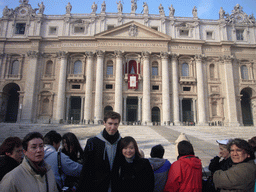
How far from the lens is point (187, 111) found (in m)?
31.5

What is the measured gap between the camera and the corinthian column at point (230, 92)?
29663mm

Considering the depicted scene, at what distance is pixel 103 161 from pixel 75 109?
2934cm

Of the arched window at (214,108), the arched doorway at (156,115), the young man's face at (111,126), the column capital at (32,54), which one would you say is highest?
the column capital at (32,54)

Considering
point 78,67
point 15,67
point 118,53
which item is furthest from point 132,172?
point 15,67

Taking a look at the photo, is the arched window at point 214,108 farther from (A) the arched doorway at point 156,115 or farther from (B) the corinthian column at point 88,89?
(B) the corinthian column at point 88,89

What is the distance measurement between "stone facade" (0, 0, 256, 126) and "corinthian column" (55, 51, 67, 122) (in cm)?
16

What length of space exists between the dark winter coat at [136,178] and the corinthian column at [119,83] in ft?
84.7

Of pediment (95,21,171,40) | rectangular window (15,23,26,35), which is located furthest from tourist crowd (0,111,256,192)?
rectangular window (15,23,26,35)

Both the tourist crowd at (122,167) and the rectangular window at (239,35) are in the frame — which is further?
the rectangular window at (239,35)

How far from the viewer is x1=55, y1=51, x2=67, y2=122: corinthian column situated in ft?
94.7

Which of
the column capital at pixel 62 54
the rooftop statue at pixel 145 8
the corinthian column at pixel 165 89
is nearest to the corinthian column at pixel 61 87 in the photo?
the column capital at pixel 62 54

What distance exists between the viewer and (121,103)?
29.4m

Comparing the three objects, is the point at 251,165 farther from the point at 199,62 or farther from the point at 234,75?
the point at 234,75

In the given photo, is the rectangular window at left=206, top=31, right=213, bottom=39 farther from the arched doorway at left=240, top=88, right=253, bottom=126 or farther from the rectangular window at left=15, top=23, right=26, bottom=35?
the rectangular window at left=15, top=23, right=26, bottom=35
